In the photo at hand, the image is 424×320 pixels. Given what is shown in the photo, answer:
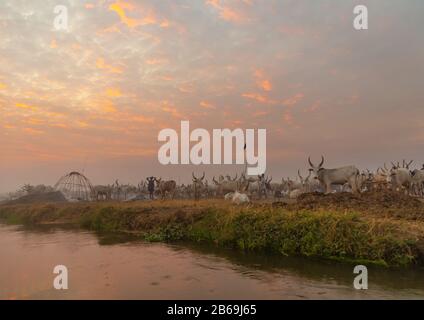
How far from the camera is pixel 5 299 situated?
8.66 metres

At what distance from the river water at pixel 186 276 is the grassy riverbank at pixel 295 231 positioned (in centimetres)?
54

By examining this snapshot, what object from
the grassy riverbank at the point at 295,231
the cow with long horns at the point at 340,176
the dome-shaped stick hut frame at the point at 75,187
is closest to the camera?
the grassy riverbank at the point at 295,231

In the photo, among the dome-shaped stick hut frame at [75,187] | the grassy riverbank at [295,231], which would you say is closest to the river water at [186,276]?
the grassy riverbank at [295,231]

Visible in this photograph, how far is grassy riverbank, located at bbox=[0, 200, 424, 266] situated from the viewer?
1054cm

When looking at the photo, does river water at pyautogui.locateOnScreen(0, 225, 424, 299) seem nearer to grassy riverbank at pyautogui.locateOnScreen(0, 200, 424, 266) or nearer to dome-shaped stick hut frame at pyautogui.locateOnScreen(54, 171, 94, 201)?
grassy riverbank at pyautogui.locateOnScreen(0, 200, 424, 266)

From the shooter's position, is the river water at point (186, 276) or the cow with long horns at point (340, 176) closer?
the river water at point (186, 276)

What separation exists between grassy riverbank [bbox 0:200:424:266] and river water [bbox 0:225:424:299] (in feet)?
1.77

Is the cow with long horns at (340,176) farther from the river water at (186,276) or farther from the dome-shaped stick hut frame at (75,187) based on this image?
the dome-shaped stick hut frame at (75,187)

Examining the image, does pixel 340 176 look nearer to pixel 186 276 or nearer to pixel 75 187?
pixel 186 276

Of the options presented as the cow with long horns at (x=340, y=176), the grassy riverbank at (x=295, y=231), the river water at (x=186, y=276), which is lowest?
the river water at (x=186, y=276)

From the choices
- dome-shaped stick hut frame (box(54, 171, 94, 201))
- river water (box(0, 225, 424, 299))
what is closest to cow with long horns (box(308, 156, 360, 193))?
river water (box(0, 225, 424, 299))

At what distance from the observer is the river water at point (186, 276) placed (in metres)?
8.70

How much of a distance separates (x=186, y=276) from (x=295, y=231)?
4584 mm
